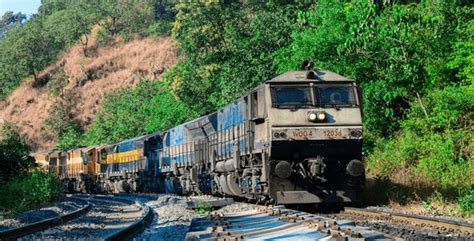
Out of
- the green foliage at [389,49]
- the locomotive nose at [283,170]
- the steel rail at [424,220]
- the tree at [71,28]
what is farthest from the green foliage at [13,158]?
the tree at [71,28]

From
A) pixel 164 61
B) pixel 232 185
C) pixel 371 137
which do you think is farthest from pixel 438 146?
pixel 164 61

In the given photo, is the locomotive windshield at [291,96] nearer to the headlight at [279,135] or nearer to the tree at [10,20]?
the headlight at [279,135]

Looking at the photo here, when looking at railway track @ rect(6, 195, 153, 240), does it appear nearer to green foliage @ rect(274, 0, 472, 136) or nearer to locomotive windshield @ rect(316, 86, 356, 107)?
locomotive windshield @ rect(316, 86, 356, 107)

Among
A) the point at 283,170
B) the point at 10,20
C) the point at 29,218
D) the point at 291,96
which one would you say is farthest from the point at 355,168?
the point at 10,20

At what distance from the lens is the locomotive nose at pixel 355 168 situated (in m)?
14.0

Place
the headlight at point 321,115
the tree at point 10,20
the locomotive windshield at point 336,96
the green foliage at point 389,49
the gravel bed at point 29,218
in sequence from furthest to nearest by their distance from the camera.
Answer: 1. the tree at point 10,20
2. the green foliage at point 389,49
3. the gravel bed at point 29,218
4. the locomotive windshield at point 336,96
5. the headlight at point 321,115

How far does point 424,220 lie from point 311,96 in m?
4.36

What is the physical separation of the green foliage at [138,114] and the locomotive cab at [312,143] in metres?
30.2

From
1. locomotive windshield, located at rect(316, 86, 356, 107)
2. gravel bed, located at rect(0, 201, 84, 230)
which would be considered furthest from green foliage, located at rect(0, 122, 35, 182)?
locomotive windshield, located at rect(316, 86, 356, 107)

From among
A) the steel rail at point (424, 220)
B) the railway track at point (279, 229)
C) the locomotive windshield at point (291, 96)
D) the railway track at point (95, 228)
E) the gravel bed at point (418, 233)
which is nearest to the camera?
the railway track at point (279, 229)

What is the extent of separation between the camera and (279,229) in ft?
25.0

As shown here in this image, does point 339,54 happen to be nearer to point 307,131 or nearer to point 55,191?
point 307,131

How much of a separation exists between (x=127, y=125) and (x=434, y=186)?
44.8 meters

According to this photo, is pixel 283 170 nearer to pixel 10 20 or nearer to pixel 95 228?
pixel 95 228
